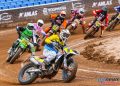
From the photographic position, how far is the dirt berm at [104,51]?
17547 millimetres

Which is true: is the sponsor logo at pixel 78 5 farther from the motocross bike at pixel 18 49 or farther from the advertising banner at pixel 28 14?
the motocross bike at pixel 18 49

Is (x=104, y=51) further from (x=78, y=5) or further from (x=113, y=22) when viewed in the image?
(x=78, y=5)

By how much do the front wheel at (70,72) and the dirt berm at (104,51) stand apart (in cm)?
375

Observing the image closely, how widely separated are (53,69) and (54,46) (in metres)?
0.76

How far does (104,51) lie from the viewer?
19000 mm

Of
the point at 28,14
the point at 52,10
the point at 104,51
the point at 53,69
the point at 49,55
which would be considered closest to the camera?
the point at 53,69

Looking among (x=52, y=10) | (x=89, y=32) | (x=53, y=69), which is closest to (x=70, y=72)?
(x=53, y=69)

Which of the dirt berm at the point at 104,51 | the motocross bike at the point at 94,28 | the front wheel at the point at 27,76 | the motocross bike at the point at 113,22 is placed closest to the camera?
the front wheel at the point at 27,76

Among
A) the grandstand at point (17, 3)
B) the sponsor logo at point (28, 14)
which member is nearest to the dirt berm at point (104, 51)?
the sponsor logo at point (28, 14)

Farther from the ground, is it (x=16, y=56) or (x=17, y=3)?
(x=17, y=3)

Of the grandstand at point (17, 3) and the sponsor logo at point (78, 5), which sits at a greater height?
the grandstand at point (17, 3)

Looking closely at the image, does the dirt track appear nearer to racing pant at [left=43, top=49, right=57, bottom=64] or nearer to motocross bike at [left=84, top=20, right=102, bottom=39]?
racing pant at [left=43, top=49, right=57, bottom=64]

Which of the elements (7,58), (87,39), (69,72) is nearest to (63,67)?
(69,72)

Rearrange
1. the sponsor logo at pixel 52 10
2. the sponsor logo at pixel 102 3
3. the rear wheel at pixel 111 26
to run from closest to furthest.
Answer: the rear wheel at pixel 111 26
the sponsor logo at pixel 52 10
the sponsor logo at pixel 102 3
